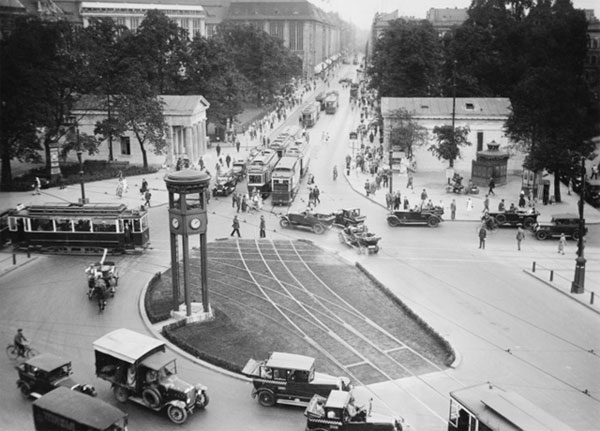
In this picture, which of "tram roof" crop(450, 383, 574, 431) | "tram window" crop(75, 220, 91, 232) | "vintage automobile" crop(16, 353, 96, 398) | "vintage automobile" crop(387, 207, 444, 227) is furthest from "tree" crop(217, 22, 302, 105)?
"tram roof" crop(450, 383, 574, 431)

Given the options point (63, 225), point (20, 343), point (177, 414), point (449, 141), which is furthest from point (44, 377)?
point (449, 141)

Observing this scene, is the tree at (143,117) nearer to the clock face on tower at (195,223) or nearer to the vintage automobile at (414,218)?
the vintage automobile at (414,218)

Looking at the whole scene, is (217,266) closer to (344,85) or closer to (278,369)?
(278,369)

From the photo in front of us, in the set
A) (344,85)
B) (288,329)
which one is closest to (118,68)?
(288,329)

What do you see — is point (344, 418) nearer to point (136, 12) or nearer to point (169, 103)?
point (169, 103)

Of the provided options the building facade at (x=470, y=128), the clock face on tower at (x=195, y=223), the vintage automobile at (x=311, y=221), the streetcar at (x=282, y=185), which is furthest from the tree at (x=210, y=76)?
the clock face on tower at (x=195, y=223)

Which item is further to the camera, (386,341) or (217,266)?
(217,266)
